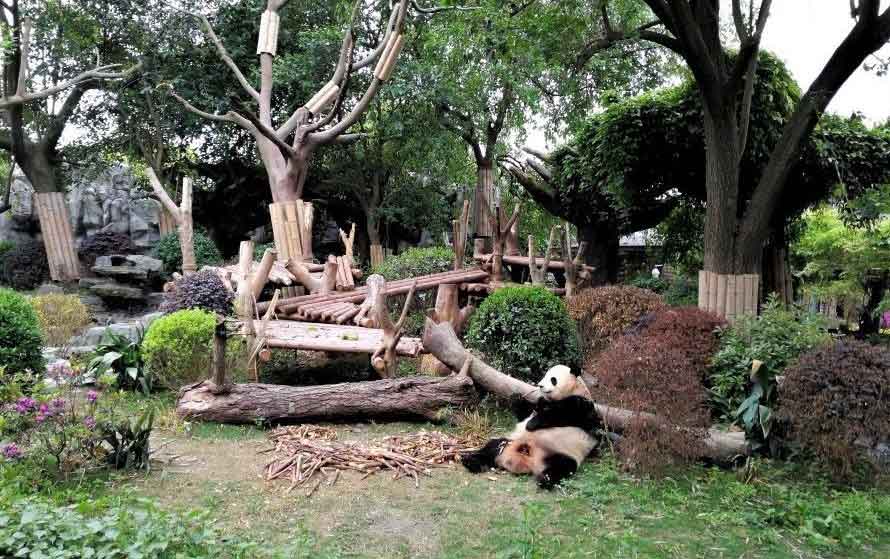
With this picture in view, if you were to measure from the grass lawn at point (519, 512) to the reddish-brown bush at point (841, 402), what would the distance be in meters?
0.34

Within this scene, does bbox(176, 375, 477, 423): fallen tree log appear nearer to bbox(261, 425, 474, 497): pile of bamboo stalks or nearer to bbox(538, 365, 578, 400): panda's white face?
bbox(261, 425, 474, 497): pile of bamboo stalks

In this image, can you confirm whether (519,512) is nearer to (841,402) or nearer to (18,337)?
(841,402)

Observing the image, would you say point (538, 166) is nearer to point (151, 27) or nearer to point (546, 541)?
point (151, 27)

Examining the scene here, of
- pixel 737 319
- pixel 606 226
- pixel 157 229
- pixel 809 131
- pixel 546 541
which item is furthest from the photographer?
pixel 157 229

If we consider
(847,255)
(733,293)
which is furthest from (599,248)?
(733,293)

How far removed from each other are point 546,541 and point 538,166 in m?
11.9

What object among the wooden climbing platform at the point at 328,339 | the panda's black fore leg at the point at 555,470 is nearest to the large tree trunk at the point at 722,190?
the wooden climbing platform at the point at 328,339

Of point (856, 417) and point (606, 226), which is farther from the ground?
point (606, 226)

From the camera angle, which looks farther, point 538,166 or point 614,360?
point 538,166

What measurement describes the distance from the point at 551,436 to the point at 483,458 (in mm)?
607

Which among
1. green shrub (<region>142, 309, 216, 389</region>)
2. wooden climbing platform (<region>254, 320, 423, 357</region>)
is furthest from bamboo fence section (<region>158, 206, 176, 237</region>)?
wooden climbing platform (<region>254, 320, 423, 357</region>)

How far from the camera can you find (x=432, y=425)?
6488 millimetres

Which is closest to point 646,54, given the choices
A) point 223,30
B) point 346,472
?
point 223,30

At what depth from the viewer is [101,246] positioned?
1700cm
